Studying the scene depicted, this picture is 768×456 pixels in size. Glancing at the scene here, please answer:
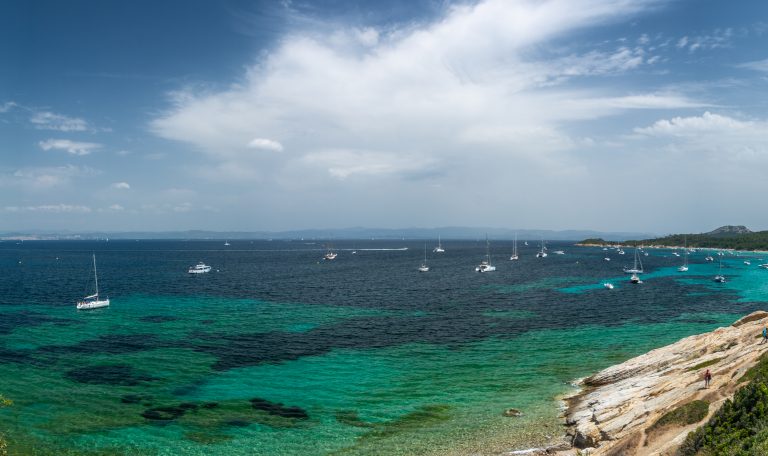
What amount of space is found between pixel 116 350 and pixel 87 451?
28.7m

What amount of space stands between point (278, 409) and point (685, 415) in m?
28.0

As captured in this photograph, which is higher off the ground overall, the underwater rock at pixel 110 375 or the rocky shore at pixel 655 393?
the rocky shore at pixel 655 393

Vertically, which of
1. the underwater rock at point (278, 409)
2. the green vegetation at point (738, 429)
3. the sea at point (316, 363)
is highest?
the green vegetation at point (738, 429)

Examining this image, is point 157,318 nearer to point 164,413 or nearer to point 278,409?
point 164,413

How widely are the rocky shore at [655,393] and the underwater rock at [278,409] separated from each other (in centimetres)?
1852

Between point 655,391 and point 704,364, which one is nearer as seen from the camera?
point 655,391

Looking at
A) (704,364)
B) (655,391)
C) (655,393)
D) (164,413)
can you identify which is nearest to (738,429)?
(655,393)

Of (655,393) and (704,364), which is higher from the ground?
(704,364)

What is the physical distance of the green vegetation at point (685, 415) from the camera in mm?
23458

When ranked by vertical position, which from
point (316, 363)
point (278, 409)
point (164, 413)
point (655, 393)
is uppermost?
point (655, 393)

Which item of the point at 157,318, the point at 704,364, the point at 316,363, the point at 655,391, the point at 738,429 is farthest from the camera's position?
the point at 157,318

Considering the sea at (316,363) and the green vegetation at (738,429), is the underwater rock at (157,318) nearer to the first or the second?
the sea at (316,363)

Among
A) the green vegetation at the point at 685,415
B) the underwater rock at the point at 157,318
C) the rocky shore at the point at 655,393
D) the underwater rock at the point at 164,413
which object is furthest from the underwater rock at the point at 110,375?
the green vegetation at the point at 685,415

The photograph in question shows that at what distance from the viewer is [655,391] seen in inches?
1286
